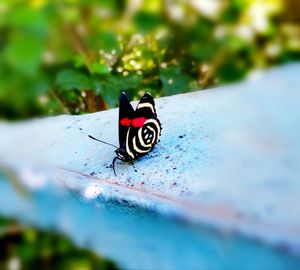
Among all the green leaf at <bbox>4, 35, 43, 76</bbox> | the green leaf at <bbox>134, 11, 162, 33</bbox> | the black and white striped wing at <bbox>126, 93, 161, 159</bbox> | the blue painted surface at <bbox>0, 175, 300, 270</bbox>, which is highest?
the green leaf at <bbox>134, 11, 162, 33</bbox>

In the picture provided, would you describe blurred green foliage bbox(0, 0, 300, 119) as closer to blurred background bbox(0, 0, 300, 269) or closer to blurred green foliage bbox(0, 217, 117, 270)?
blurred background bbox(0, 0, 300, 269)

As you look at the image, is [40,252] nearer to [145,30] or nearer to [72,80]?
[145,30]

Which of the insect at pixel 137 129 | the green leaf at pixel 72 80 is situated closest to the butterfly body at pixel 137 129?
the insect at pixel 137 129

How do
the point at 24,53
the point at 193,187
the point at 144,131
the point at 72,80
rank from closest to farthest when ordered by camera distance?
the point at 24,53, the point at 193,187, the point at 144,131, the point at 72,80

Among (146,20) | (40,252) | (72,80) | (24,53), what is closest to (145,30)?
(146,20)

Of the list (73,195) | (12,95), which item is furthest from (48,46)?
(73,195)

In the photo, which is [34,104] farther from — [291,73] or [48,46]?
[291,73]

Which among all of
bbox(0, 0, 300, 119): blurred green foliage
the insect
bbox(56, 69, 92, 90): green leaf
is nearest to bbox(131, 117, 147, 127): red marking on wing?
the insect
